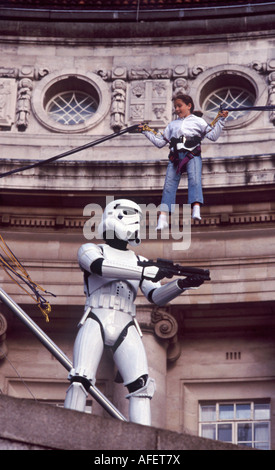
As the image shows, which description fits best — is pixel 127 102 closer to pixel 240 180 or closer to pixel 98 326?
pixel 240 180

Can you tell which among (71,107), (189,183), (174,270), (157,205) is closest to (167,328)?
(157,205)

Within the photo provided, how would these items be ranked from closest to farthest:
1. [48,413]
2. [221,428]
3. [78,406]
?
[48,413] → [78,406] → [221,428]

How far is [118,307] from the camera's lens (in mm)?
17594

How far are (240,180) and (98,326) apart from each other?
7426mm

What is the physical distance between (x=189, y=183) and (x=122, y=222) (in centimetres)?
387

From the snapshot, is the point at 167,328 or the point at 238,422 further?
the point at 167,328

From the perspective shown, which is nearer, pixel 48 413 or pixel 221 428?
pixel 48 413

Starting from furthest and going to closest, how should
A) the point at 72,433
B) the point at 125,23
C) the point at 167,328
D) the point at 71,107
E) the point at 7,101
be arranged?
the point at 125,23, the point at 71,107, the point at 7,101, the point at 167,328, the point at 72,433

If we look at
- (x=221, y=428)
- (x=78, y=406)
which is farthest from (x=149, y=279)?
(x=221, y=428)

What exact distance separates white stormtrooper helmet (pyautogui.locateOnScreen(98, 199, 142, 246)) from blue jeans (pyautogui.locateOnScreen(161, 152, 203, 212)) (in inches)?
140

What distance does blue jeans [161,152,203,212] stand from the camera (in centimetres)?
2164

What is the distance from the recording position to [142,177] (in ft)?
80.0

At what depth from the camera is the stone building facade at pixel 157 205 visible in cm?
2370

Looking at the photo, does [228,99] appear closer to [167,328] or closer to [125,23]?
[125,23]
